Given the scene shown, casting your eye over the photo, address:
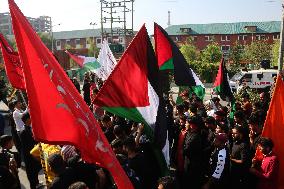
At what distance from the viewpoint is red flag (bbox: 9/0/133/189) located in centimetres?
317

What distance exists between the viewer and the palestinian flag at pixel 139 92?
456 cm

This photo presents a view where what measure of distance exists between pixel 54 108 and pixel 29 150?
11.7ft

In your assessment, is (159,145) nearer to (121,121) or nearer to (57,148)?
(57,148)

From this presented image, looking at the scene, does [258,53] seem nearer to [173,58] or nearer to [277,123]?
[173,58]

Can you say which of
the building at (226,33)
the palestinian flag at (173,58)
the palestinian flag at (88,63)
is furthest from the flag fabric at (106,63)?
the building at (226,33)

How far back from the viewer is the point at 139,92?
4758mm

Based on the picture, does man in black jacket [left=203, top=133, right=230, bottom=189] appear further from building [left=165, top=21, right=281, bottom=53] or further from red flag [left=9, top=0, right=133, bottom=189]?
building [left=165, top=21, right=281, bottom=53]

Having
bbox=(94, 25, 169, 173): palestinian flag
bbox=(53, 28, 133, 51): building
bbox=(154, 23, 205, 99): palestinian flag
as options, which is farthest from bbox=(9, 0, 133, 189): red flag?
bbox=(53, 28, 133, 51): building

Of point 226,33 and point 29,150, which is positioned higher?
point 226,33

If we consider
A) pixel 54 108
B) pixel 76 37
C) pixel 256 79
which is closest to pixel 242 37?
pixel 76 37

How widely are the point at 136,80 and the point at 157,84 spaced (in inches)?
11.3

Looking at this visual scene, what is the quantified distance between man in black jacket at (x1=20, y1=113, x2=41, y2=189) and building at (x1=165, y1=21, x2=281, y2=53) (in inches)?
2389

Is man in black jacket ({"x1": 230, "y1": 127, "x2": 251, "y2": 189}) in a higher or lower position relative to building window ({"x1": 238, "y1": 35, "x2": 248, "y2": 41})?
lower

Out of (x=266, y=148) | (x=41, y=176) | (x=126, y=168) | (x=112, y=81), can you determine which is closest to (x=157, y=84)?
(x=112, y=81)
